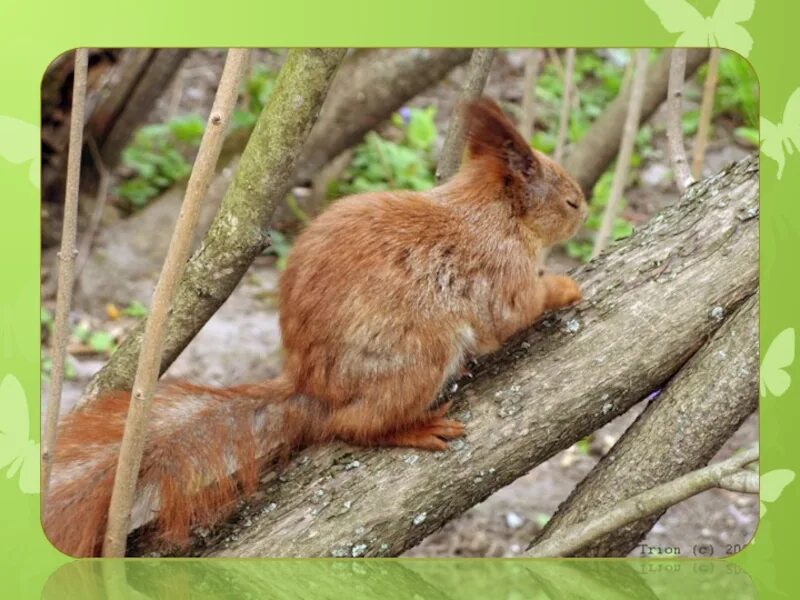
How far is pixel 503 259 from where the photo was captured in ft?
6.66

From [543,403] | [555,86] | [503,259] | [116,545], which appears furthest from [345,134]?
[116,545]

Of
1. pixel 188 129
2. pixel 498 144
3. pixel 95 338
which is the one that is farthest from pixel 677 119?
pixel 95 338

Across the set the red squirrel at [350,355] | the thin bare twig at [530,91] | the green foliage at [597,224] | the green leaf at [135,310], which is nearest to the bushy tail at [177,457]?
the red squirrel at [350,355]

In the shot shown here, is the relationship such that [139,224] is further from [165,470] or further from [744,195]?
[744,195]

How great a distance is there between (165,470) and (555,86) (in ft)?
4.05

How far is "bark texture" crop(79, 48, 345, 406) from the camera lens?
1.97 m

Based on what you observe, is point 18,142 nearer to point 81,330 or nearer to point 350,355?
point 81,330

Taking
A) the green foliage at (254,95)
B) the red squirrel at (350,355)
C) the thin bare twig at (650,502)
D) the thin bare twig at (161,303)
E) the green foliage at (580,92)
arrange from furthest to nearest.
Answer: the green foliage at (580,92), the green foliage at (254,95), the red squirrel at (350,355), the thin bare twig at (650,502), the thin bare twig at (161,303)

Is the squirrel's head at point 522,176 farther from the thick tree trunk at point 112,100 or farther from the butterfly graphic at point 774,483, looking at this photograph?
the thick tree trunk at point 112,100

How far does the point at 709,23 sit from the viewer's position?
6.98 ft

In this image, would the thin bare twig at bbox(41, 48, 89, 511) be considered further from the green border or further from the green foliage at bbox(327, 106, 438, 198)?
the green foliage at bbox(327, 106, 438, 198)

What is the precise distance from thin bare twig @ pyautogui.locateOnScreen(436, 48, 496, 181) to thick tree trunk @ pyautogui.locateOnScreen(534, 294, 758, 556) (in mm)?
590

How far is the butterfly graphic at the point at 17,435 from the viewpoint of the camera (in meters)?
2.11

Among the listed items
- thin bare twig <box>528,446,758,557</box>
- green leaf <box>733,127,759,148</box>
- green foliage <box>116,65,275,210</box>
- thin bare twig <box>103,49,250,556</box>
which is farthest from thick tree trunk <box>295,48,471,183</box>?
thin bare twig <box>528,446,758,557</box>
